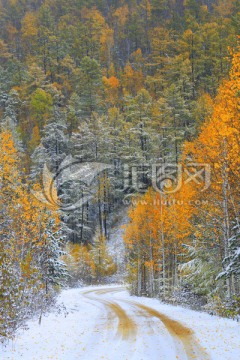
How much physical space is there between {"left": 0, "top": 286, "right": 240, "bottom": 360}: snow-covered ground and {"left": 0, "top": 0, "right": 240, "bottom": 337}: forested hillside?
954 millimetres

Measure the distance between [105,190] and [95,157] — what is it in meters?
5.54

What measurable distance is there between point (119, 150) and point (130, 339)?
40576mm

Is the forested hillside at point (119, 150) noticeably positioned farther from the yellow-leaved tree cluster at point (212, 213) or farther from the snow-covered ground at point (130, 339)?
the snow-covered ground at point (130, 339)

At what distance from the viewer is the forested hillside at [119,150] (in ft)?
47.2

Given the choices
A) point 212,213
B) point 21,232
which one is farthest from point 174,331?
point 21,232

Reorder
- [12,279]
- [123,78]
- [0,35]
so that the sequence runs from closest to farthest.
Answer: [12,279] < [123,78] < [0,35]

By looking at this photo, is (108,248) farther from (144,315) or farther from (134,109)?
(144,315)

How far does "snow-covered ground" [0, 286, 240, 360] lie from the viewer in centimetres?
855

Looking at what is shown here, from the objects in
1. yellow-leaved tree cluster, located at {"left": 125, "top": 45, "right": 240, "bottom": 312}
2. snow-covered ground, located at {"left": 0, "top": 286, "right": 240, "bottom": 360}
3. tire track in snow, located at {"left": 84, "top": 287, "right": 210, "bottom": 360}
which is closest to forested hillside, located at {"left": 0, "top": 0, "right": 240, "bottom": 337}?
yellow-leaved tree cluster, located at {"left": 125, "top": 45, "right": 240, "bottom": 312}

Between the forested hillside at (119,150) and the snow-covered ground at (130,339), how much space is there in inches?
37.6

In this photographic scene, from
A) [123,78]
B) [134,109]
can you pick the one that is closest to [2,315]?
[134,109]

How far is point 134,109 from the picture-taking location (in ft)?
176

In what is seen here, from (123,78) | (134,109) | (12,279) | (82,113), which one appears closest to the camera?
(12,279)

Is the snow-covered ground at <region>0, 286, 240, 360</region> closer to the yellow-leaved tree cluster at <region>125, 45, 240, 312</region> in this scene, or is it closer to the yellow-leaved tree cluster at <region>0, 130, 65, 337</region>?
the yellow-leaved tree cluster at <region>0, 130, 65, 337</region>
